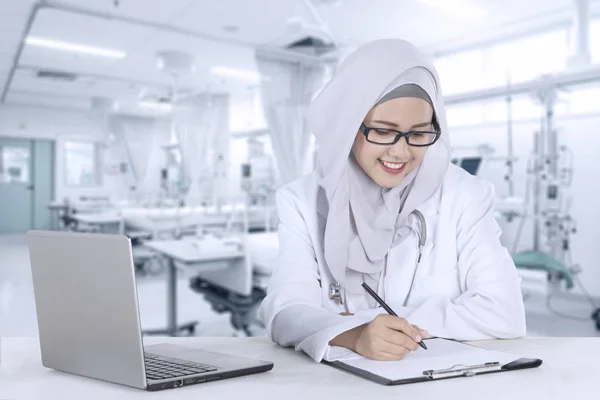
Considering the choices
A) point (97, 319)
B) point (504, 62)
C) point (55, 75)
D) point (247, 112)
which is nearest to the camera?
point (97, 319)

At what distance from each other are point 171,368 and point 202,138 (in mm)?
6620

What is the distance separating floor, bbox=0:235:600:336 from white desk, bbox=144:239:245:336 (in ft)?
0.82

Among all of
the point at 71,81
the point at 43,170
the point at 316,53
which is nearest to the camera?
the point at 316,53

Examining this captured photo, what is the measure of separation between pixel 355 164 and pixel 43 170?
523 inches

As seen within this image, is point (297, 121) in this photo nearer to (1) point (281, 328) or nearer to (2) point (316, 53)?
(2) point (316, 53)

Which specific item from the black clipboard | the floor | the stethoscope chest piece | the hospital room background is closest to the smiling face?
the stethoscope chest piece

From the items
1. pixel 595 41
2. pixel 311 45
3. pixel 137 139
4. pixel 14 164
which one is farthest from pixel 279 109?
pixel 14 164

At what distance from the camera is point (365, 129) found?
4.41 feet

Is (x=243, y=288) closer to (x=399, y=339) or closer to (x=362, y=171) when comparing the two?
(x=362, y=171)

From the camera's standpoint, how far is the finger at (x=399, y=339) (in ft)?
3.34

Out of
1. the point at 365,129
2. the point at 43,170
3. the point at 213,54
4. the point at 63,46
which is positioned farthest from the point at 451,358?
the point at 43,170

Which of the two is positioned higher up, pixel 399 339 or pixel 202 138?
pixel 202 138

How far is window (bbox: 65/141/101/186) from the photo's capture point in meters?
13.2

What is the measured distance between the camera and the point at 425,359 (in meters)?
1.02
